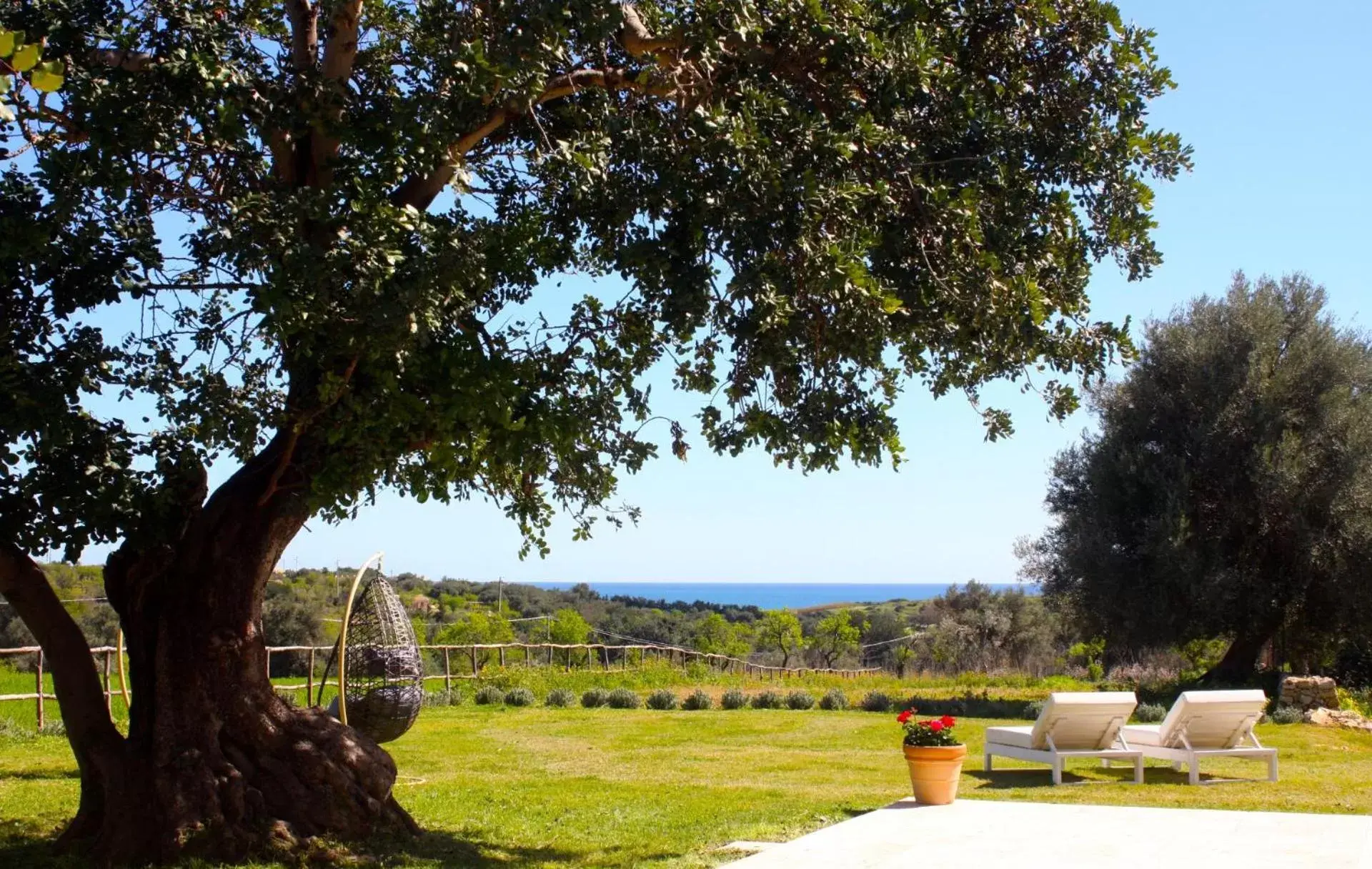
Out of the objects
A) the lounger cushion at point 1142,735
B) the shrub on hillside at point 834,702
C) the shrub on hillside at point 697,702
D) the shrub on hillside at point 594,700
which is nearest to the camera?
the lounger cushion at point 1142,735

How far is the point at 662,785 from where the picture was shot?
37.9 ft

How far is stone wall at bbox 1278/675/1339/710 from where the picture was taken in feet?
56.6

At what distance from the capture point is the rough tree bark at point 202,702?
25.1 feet

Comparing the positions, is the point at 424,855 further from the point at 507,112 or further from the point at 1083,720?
the point at 1083,720

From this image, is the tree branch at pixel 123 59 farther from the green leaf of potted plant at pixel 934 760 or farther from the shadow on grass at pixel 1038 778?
the shadow on grass at pixel 1038 778

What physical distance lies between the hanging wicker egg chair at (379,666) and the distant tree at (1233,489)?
12488 millimetres

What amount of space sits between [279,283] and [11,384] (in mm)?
1850

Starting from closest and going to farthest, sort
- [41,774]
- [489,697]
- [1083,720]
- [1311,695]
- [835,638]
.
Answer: [1083,720] → [41,774] → [1311,695] → [489,697] → [835,638]

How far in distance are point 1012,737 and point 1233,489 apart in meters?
10.3

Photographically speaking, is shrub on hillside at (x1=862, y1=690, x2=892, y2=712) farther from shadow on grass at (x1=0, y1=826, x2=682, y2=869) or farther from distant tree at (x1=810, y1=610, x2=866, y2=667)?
distant tree at (x1=810, y1=610, x2=866, y2=667)

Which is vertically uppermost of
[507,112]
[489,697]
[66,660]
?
[507,112]

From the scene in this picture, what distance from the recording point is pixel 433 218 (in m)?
6.98

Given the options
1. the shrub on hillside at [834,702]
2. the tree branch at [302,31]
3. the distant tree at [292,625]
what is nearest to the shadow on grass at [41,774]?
the tree branch at [302,31]

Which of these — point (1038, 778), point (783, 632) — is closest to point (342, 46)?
point (1038, 778)
